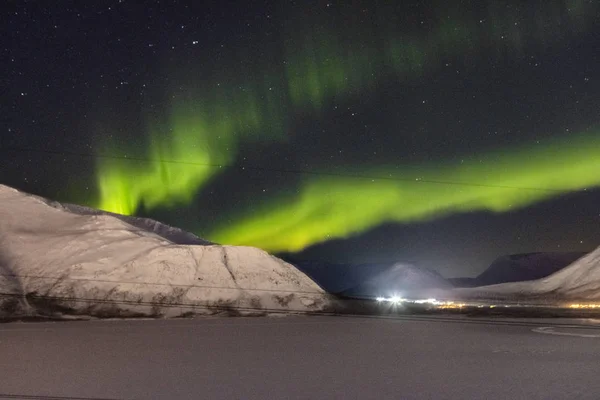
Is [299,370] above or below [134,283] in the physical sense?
below

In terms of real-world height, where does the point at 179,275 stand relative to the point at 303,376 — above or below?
above

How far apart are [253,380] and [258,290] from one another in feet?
547

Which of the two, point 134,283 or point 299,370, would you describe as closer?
point 299,370

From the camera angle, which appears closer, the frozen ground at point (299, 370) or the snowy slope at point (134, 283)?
the frozen ground at point (299, 370)

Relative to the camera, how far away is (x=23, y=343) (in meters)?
43.3

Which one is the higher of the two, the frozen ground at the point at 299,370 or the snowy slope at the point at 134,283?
the snowy slope at the point at 134,283

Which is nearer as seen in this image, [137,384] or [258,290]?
[137,384]

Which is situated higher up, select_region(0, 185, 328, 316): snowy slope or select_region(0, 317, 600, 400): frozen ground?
select_region(0, 185, 328, 316): snowy slope

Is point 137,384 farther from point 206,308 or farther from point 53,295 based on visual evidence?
point 53,295

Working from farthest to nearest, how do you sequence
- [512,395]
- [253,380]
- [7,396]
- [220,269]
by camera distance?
1. [220,269]
2. [253,380]
3. [512,395]
4. [7,396]

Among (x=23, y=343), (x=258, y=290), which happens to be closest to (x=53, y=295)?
(x=258, y=290)

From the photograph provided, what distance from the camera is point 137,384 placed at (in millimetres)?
23031

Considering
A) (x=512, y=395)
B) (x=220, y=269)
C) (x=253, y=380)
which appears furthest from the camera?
(x=220, y=269)

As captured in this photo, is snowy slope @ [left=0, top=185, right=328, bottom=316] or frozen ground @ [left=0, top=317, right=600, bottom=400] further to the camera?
snowy slope @ [left=0, top=185, right=328, bottom=316]
